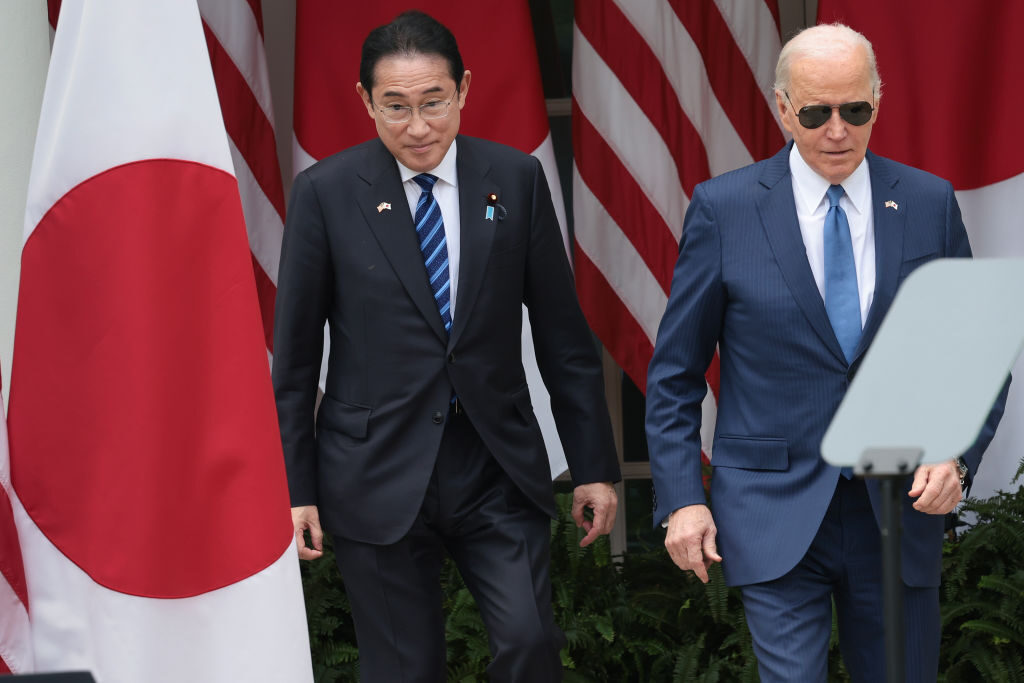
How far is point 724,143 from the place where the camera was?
5.33 meters

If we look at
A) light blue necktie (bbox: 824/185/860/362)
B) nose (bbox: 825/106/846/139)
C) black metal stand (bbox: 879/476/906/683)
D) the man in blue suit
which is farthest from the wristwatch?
black metal stand (bbox: 879/476/906/683)

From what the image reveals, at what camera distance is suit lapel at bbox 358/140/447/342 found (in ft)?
11.0

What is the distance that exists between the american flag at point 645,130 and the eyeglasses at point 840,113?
225cm

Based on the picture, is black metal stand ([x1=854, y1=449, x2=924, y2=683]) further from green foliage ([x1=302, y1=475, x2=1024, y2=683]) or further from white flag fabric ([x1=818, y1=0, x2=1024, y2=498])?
white flag fabric ([x1=818, y1=0, x2=1024, y2=498])

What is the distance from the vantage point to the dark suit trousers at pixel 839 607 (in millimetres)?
3074

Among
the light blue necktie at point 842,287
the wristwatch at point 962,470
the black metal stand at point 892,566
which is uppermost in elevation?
the light blue necktie at point 842,287

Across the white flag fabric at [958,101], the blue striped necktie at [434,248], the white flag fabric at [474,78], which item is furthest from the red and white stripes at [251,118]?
the white flag fabric at [958,101]

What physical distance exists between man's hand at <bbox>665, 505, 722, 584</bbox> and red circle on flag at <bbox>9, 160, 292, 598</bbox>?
1083mm

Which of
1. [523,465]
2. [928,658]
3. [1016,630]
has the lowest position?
[1016,630]

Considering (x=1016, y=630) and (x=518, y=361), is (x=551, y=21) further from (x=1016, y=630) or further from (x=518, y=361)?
(x=1016, y=630)

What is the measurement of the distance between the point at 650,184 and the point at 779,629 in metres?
2.49

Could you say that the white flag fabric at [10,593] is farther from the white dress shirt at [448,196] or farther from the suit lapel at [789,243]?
the suit lapel at [789,243]

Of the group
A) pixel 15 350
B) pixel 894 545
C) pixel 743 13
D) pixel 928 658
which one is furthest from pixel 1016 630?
pixel 15 350

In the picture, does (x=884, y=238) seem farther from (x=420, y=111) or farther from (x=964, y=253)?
(x=420, y=111)
